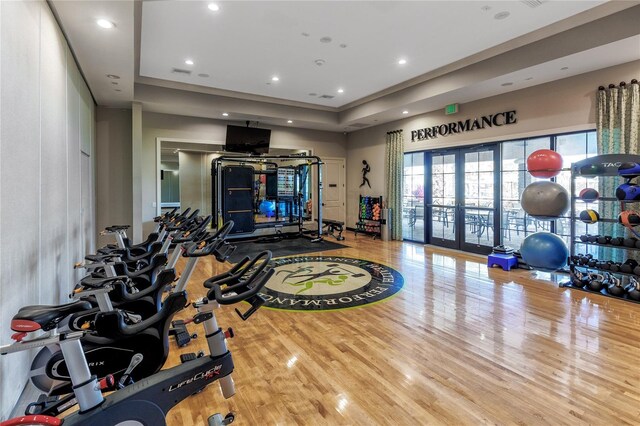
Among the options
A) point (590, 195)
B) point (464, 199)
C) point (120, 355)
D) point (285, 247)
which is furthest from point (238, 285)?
point (464, 199)

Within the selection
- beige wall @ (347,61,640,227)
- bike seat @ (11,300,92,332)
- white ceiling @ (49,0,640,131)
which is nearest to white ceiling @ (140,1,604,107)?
white ceiling @ (49,0,640,131)

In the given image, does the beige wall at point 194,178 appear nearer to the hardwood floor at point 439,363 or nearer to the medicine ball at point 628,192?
the hardwood floor at point 439,363

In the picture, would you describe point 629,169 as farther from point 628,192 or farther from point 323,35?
point 323,35

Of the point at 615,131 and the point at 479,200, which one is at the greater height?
the point at 615,131

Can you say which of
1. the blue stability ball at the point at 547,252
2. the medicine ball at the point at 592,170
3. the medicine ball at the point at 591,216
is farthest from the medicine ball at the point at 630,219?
the blue stability ball at the point at 547,252

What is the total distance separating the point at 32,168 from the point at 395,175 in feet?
25.3

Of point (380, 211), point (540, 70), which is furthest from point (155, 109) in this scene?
point (540, 70)

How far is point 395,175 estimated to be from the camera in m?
8.91

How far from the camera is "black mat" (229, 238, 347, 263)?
734cm

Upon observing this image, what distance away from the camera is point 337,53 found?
211 inches

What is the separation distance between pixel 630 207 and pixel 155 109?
9.00 metres

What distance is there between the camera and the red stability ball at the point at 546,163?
197 inches

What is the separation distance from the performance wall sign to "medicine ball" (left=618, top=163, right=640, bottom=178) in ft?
7.73

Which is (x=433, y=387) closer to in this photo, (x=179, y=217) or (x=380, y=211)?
(x=179, y=217)
